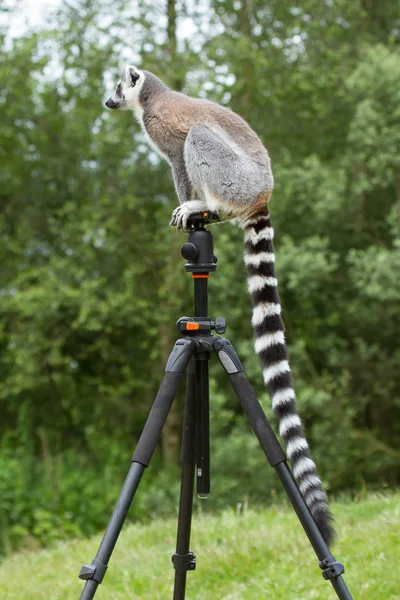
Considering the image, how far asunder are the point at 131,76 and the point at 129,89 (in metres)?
0.07

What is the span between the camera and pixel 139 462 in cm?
226

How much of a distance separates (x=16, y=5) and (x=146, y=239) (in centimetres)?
397

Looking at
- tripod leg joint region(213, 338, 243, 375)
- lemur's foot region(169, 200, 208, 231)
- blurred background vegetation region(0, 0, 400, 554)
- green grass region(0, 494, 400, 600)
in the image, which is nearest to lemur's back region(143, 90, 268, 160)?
lemur's foot region(169, 200, 208, 231)

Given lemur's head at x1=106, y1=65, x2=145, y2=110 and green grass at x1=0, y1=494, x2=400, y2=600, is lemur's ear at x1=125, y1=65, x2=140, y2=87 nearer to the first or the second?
lemur's head at x1=106, y1=65, x2=145, y2=110

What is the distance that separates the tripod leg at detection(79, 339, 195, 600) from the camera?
2.13 meters

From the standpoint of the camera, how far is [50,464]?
10734mm

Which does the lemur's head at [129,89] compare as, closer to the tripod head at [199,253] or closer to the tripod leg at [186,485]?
the tripod head at [199,253]

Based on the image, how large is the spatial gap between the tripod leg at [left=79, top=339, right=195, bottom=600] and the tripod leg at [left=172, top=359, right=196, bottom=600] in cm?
13

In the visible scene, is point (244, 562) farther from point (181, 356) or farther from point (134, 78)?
point (134, 78)

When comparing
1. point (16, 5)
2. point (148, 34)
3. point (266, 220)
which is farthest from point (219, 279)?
point (266, 220)

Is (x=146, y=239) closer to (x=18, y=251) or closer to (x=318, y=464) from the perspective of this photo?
(x=18, y=251)

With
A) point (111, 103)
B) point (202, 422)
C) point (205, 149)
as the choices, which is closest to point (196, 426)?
point (202, 422)

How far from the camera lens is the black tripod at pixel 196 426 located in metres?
2.19

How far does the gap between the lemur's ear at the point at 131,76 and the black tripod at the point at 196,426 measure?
927mm
